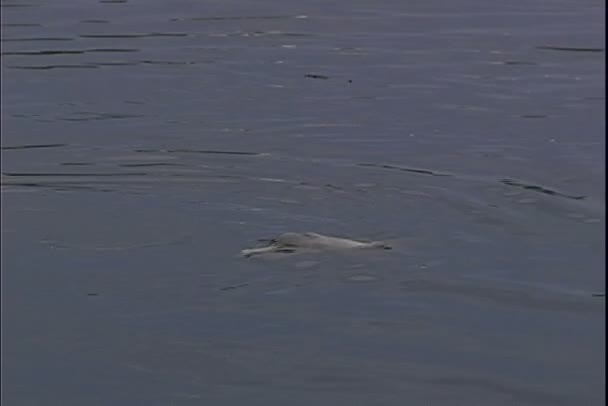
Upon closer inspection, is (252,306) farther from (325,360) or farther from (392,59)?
(392,59)

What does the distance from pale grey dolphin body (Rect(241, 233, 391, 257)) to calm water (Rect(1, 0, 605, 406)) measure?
0.10 m

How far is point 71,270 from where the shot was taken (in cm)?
1004

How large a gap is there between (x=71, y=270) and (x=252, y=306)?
1186 mm

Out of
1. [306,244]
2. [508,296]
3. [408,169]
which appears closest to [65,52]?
[408,169]

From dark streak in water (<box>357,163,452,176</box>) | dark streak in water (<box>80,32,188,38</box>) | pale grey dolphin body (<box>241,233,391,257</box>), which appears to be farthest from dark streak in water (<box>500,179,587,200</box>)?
dark streak in water (<box>80,32,188,38</box>)

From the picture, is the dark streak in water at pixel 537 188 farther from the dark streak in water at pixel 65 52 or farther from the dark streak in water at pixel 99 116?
the dark streak in water at pixel 65 52

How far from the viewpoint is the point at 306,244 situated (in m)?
10.4

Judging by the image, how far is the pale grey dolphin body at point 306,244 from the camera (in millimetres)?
10344

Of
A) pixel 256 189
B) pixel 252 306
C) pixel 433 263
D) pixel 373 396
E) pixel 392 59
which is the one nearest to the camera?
pixel 373 396

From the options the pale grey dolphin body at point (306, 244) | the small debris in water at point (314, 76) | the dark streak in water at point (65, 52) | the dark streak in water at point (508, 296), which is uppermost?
the dark streak in water at point (65, 52)

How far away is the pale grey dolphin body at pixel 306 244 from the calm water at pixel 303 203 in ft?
0.32

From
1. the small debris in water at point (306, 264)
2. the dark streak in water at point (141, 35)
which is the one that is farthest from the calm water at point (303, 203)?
the dark streak in water at point (141, 35)

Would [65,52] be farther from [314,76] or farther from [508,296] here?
[508,296]

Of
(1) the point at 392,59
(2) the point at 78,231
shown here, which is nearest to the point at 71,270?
(2) the point at 78,231
